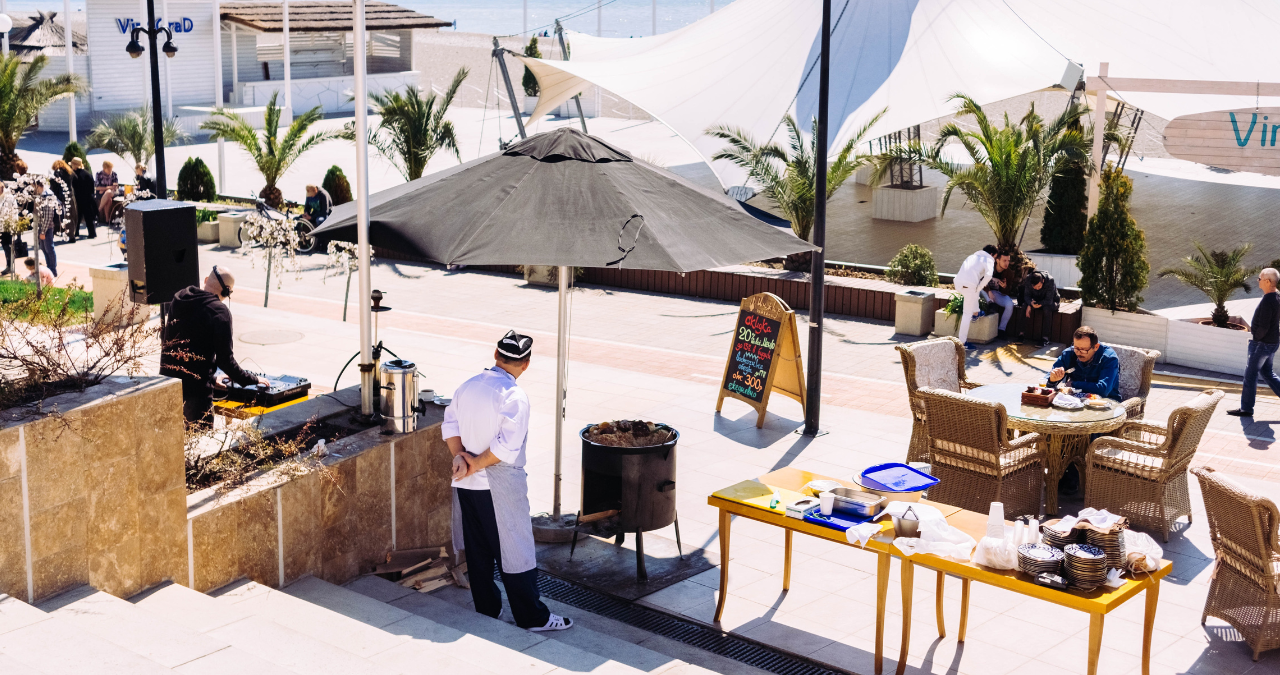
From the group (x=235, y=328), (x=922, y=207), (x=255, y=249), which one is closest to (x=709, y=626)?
(x=235, y=328)

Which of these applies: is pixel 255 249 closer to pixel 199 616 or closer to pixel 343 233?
pixel 343 233

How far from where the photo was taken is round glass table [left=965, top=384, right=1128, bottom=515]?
873cm

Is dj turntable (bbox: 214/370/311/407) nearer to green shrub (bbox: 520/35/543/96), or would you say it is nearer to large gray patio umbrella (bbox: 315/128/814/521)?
large gray patio umbrella (bbox: 315/128/814/521)

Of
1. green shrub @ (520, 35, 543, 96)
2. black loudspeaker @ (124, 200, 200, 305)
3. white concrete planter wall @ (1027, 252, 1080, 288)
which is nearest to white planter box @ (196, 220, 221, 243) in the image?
black loudspeaker @ (124, 200, 200, 305)

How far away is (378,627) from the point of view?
6.03m

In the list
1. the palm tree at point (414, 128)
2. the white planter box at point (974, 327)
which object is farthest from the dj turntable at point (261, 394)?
the palm tree at point (414, 128)

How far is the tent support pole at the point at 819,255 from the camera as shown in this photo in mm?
10289

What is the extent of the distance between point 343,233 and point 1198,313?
40.2ft

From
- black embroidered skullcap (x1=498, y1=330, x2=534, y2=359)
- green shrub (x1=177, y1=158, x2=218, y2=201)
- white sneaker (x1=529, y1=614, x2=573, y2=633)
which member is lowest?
white sneaker (x1=529, y1=614, x2=573, y2=633)

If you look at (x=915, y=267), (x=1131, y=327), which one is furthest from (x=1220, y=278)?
(x=915, y=267)

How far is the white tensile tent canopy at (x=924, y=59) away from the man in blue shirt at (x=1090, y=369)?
7973 mm

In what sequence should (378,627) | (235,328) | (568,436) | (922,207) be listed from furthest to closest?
(922,207) < (235,328) < (568,436) < (378,627)

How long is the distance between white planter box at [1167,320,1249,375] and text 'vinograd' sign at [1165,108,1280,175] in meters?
2.61

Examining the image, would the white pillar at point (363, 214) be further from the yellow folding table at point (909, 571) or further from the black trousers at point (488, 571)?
the yellow folding table at point (909, 571)
